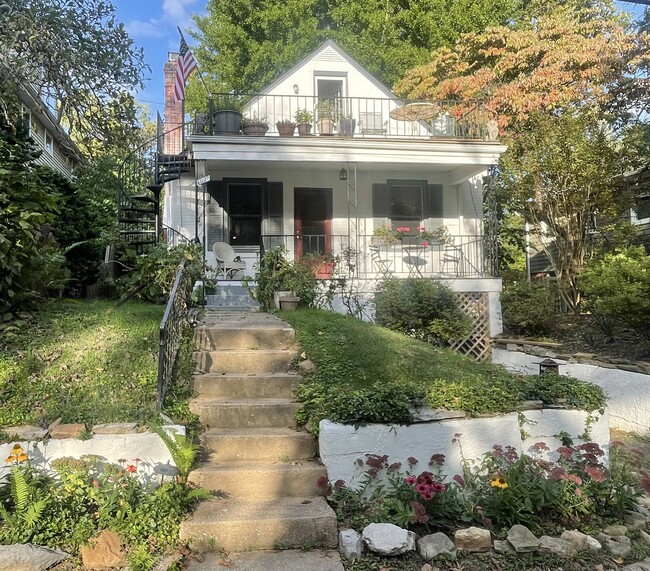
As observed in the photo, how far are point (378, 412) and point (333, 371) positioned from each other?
3.28 feet

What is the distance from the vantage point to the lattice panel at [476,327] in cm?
957

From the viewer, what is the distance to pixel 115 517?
329cm

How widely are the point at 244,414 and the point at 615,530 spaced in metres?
2.88

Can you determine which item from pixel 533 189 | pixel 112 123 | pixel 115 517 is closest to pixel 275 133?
pixel 112 123

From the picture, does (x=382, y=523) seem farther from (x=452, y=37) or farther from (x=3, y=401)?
(x=452, y=37)

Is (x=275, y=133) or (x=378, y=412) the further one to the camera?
(x=275, y=133)

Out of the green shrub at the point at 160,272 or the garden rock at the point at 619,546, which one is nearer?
the garden rock at the point at 619,546

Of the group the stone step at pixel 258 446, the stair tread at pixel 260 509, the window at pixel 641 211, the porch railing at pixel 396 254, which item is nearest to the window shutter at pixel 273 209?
the porch railing at pixel 396 254

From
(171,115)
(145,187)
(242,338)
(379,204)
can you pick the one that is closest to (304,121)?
(379,204)

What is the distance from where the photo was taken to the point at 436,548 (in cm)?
322

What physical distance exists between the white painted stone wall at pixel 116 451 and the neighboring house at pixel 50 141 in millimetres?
9965

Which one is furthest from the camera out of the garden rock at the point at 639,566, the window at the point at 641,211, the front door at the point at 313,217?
the window at the point at 641,211

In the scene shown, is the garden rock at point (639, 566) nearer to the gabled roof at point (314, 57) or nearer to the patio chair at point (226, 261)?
the patio chair at point (226, 261)

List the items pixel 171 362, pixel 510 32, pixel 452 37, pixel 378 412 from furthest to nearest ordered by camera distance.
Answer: pixel 452 37
pixel 510 32
pixel 171 362
pixel 378 412
